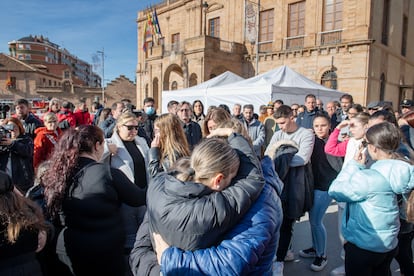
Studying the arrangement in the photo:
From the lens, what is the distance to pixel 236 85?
35.0 ft

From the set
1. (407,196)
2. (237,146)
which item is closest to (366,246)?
(407,196)

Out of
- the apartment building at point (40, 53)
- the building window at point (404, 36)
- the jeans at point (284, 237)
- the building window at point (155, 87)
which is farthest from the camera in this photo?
the apartment building at point (40, 53)

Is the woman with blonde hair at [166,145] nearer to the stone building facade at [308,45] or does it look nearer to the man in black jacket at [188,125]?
the man in black jacket at [188,125]

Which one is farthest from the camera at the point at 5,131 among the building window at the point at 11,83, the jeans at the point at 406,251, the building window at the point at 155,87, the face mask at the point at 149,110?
the building window at the point at 11,83

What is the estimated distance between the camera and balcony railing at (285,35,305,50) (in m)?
19.0

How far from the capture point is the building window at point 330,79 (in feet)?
57.6

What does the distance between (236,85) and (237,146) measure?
9.41 metres

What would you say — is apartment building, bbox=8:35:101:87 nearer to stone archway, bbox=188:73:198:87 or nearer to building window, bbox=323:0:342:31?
stone archway, bbox=188:73:198:87

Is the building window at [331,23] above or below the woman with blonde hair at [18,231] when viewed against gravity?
above

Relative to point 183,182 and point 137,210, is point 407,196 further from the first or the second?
point 137,210

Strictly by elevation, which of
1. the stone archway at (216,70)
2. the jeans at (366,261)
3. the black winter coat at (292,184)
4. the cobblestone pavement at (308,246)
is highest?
the stone archway at (216,70)

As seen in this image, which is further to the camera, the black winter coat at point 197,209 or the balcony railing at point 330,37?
the balcony railing at point 330,37

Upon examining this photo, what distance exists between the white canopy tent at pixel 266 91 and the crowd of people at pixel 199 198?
606cm

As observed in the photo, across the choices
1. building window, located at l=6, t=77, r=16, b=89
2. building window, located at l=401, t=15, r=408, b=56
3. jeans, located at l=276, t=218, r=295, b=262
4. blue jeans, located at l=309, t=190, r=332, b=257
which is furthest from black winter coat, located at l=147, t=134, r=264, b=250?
building window, located at l=6, t=77, r=16, b=89
